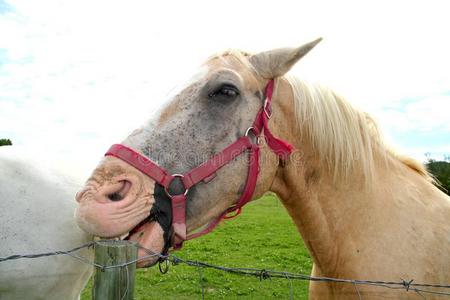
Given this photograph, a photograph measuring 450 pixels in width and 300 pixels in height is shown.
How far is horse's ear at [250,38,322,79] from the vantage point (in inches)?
97.0

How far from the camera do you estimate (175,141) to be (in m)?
2.26

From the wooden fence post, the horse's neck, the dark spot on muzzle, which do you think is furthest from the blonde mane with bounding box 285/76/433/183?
the wooden fence post

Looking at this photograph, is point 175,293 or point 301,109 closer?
point 301,109

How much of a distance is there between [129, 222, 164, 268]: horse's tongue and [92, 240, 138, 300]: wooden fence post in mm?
52

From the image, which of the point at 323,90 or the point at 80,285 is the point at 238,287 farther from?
the point at 323,90

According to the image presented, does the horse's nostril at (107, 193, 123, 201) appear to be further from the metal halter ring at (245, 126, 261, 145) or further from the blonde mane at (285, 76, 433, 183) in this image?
the blonde mane at (285, 76, 433, 183)

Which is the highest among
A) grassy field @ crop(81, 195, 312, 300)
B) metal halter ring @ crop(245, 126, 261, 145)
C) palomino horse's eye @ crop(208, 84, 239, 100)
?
palomino horse's eye @ crop(208, 84, 239, 100)

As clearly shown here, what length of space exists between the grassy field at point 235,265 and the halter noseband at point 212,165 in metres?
2.58

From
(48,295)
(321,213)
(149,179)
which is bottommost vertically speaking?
(48,295)

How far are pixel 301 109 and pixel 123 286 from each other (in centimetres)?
166

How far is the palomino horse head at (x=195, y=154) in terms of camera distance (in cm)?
209

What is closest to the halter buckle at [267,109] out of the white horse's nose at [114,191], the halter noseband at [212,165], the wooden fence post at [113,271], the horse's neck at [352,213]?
the halter noseband at [212,165]

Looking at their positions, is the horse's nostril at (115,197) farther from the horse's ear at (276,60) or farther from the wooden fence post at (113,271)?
the horse's ear at (276,60)

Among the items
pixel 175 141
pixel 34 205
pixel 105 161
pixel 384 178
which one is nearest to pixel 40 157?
pixel 34 205
